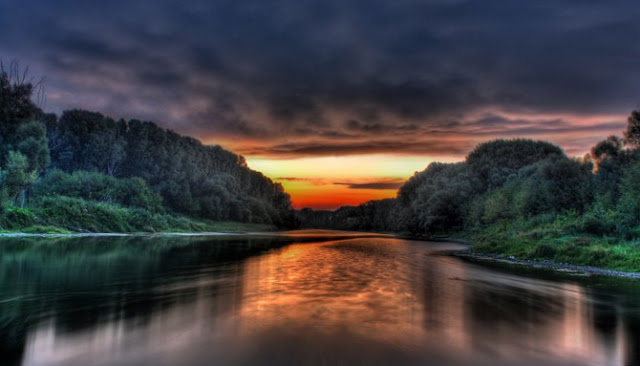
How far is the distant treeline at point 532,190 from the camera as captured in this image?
43.4 meters

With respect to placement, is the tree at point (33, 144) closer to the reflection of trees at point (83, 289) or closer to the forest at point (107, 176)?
the forest at point (107, 176)

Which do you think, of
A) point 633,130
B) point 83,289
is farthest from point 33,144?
point 633,130

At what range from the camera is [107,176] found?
93188mm

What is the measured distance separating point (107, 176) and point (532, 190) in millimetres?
93003

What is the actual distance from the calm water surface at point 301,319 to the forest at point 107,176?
38.7 meters

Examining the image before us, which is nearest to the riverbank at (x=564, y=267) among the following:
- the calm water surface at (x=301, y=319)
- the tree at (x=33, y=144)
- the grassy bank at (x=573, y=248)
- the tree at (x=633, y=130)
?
the grassy bank at (x=573, y=248)

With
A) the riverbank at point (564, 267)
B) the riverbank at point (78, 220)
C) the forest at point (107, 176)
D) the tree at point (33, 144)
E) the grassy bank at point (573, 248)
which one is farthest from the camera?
the tree at point (33, 144)

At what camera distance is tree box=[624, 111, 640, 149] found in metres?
58.1

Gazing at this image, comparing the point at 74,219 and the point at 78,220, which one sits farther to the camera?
the point at 78,220

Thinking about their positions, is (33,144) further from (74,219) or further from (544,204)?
(544,204)

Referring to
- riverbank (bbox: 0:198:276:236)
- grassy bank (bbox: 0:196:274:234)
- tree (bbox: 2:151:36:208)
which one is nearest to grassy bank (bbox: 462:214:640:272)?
riverbank (bbox: 0:198:276:236)

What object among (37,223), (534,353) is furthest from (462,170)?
(534,353)

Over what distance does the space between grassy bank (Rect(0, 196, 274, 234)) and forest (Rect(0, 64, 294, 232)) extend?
0.46 ft

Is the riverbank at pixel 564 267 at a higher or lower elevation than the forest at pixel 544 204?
lower
